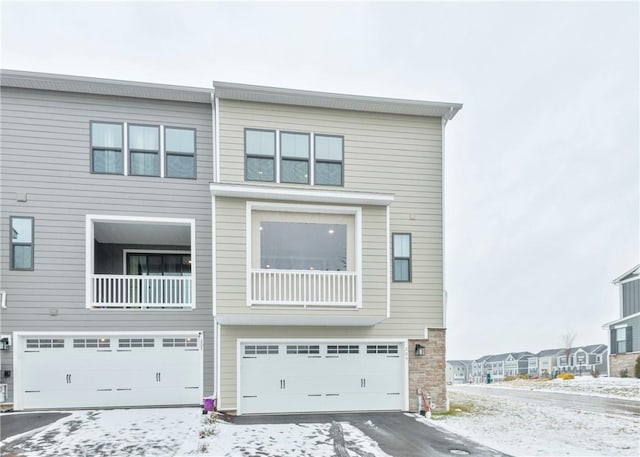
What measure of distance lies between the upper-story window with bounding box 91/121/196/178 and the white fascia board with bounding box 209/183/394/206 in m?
1.64

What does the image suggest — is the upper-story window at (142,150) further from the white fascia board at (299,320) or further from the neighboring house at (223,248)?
the white fascia board at (299,320)

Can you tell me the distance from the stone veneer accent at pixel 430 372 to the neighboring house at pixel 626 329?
59.7ft

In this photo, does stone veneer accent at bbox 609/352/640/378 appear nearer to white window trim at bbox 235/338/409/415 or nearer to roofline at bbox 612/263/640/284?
roofline at bbox 612/263/640/284

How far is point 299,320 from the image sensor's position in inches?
340

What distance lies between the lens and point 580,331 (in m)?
48.8

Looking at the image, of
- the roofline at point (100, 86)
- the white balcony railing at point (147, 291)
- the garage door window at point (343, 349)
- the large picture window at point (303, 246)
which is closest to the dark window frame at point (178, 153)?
the roofline at point (100, 86)

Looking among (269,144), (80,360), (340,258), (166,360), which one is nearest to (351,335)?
(340,258)

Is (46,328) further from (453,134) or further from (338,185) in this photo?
(453,134)

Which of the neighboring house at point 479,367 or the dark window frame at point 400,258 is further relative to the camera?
the neighboring house at point 479,367

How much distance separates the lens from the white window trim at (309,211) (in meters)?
8.42

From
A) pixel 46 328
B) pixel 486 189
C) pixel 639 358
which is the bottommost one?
pixel 639 358

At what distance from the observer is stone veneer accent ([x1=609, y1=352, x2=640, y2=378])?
21.1 meters

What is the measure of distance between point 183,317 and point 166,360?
108 cm

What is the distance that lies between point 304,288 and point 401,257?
2.82 metres
